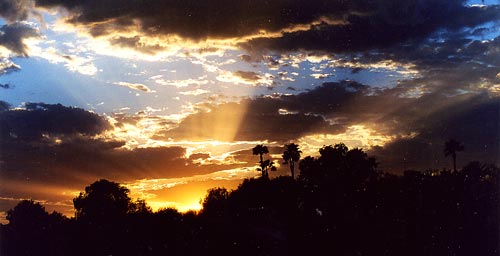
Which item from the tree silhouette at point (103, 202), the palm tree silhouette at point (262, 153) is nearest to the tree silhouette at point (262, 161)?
the palm tree silhouette at point (262, 153)

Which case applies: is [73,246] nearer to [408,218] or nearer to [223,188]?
[223,188]

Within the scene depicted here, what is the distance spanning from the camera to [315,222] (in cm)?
4434

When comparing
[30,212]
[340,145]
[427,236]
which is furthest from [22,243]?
[427,236]

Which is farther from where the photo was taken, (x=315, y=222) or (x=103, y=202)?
(x=103, y=202)

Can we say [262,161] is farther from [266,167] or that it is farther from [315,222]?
[315,222]

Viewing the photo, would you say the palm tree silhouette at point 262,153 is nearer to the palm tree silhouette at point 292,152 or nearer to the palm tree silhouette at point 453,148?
the palm tree silhouette at point 292,152

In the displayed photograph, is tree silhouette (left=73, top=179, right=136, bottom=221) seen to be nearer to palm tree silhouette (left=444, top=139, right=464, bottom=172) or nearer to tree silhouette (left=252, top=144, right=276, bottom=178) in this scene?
tree silhouette (left=252, top=144, right=276, bottom=178)

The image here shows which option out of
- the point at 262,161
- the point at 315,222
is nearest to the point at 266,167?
the point at 262,161

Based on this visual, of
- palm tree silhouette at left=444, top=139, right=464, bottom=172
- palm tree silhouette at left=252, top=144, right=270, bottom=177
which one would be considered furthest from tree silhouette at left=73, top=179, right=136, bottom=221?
palm tree silhouette at left=444, top=139, right=464, bottom=172

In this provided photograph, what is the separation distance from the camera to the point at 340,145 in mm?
68438

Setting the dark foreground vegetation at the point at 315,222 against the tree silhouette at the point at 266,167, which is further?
the tree silhouette at the point at 266,167

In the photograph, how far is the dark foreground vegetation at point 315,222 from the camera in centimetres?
4216

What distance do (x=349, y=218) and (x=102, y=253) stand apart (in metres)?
48.1

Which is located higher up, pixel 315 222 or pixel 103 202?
pixel 103 202
